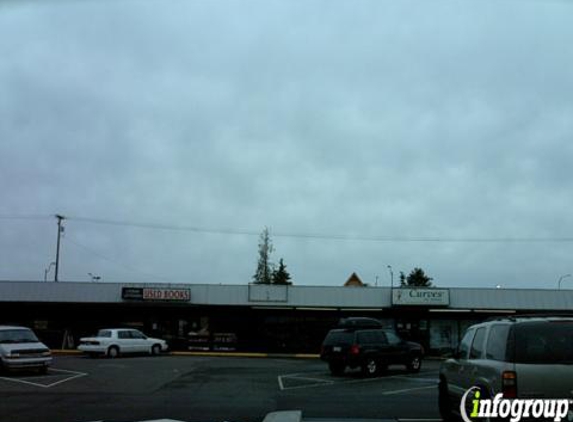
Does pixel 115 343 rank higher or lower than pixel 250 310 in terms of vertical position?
lower

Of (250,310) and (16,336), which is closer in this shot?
(16,336)

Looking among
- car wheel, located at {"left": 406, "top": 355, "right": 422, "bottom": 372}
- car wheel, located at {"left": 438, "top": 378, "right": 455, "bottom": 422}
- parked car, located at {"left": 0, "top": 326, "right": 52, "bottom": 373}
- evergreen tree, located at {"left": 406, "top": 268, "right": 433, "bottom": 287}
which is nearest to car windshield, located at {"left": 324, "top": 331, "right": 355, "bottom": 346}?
car wheel, located at {"left": 406, "top": 355, "right": 422, "bottom": 372}

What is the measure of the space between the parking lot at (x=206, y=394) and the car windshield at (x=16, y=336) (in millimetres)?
1485

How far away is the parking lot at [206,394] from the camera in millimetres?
14172

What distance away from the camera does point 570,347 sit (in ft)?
31.1

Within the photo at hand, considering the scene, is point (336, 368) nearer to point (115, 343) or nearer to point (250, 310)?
point (115, 343)

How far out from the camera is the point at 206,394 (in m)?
18.0

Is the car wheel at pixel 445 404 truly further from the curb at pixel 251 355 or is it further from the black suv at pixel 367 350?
the curb at pixel 251 355

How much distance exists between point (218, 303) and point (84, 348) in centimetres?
783

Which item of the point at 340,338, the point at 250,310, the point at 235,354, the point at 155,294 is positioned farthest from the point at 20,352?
the point at 250,310

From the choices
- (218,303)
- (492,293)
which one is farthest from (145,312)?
(492,293)

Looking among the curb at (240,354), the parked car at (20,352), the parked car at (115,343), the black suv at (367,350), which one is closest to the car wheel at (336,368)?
the black suv at (367,350)

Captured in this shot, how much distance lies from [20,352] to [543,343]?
64.9 ft

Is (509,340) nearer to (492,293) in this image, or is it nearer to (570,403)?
(570,403)
